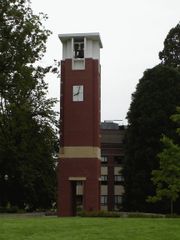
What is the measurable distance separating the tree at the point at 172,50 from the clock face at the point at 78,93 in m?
16.6

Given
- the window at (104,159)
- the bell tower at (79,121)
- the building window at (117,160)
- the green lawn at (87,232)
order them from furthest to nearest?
1. the building window at (117,160)
2. the window at (104,159)
3. the bell tower at (79,121)
4. the green lawn at (87,232)

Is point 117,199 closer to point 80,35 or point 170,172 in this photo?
point 80,35

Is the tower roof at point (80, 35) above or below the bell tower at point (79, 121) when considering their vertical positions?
above

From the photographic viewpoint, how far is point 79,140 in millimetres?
39719

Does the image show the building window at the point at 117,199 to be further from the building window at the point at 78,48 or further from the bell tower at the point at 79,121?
the building window at the point at 78,48

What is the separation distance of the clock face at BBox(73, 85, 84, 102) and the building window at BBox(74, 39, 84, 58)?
103 inches

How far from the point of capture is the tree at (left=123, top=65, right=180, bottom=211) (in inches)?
1849

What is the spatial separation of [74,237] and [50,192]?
41793 mm

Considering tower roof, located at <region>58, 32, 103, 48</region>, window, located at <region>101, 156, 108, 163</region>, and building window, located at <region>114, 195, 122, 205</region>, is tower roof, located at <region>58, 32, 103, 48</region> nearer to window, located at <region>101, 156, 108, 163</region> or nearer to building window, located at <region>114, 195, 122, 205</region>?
window, located at <region>101, 156, 108, 163</region>

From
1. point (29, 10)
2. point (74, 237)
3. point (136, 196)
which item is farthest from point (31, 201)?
point (74, 237)

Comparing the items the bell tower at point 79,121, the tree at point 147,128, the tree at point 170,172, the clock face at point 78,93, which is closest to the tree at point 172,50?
the tree at point 147,128

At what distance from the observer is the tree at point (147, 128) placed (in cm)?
4697

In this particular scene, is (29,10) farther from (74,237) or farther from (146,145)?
(146,145)

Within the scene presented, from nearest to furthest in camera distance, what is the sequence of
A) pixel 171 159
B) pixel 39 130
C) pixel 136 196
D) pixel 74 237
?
1. pixel 74 237
2. pixel 171 159
3. pixel 39 130
4. pixel 136 196
